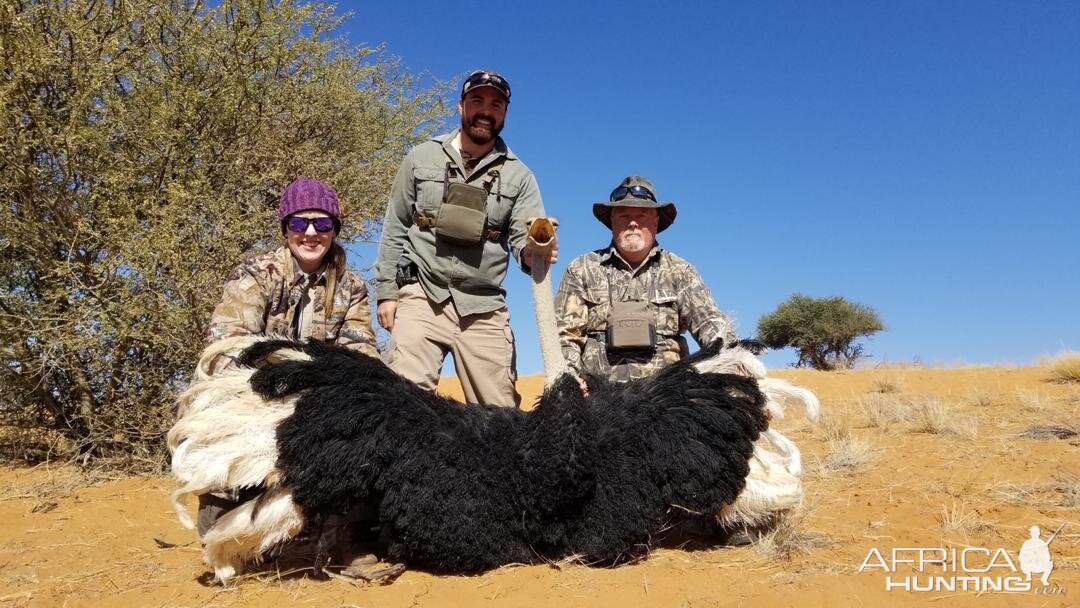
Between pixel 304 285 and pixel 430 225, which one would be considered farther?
pixel 430 225

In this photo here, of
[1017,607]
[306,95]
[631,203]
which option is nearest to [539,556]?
[1017,607]

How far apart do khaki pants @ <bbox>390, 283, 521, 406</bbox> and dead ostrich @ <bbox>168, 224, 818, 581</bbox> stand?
1.22 m

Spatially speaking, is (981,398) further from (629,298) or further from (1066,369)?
(629,298)

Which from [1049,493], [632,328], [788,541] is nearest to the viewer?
[788,541]

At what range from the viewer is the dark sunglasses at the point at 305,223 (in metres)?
3.94

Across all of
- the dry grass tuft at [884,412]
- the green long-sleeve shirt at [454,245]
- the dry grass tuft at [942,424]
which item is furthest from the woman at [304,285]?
the dry grass tuft at [884,412]

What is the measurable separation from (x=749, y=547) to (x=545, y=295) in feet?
4.73

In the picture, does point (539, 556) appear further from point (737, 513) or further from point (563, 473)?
point (737, 513)

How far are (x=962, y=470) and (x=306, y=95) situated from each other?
6.38 meters

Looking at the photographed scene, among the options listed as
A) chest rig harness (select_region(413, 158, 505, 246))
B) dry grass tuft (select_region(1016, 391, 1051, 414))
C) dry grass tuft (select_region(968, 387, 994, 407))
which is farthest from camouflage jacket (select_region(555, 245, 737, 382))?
dry grass tuft (select_region(968, 387, 994, 407))

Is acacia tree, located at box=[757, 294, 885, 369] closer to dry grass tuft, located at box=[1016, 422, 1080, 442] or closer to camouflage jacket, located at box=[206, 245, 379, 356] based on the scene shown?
dry grass tuft, located at box=[1016, 422, 1080, 442]

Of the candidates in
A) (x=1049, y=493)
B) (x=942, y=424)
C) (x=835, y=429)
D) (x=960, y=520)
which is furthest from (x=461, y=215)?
(x=942, y=424)

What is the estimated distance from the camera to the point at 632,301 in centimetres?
491

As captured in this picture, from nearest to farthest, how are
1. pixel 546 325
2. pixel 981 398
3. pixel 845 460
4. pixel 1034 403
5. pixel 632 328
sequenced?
pixel 546 325 → pixel 632 328 → pixel 845 460 → pixel 1034 403 → pixel 981 398
